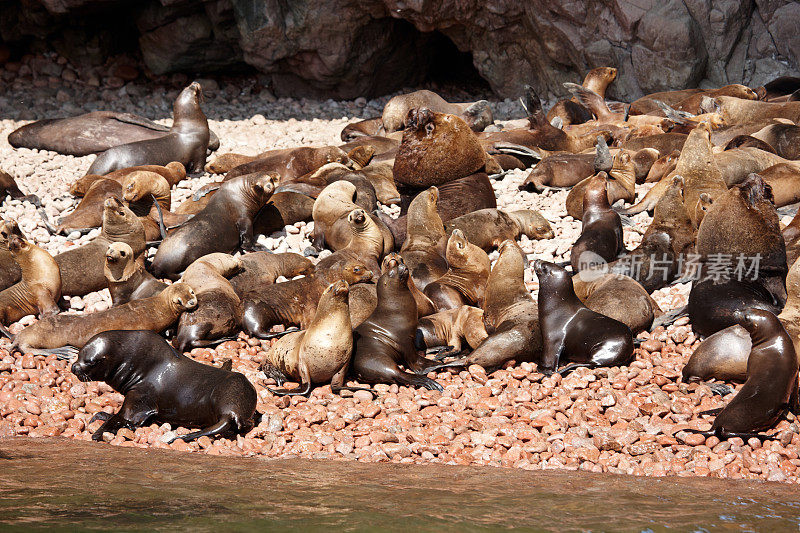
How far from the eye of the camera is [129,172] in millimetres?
10031

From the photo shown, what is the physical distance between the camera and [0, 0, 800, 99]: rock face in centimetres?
1369

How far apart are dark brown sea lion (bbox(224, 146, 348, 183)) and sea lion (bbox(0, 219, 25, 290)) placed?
3389mm

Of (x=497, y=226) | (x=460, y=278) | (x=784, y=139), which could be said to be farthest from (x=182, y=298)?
(x=784, y=139)

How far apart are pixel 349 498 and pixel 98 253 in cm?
516

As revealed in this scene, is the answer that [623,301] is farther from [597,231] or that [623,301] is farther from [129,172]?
[129,172]

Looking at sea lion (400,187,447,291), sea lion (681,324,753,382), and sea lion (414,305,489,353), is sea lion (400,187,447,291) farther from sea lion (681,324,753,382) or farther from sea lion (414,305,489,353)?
sea lion (681,324,753,382)

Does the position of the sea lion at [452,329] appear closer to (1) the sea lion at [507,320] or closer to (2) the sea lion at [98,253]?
(1) the sea lion at [507,320]

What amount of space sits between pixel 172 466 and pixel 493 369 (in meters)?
2.59

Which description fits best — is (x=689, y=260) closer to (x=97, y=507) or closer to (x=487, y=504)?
(x=487, y=504)

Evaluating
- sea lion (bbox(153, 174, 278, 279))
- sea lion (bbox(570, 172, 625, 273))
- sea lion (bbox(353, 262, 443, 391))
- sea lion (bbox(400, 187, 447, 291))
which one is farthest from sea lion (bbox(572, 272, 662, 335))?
sea lion (bbox(153, 174, 278, 279))

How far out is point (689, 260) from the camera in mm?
6984

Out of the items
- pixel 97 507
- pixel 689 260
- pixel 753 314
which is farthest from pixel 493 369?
pixel 97 507

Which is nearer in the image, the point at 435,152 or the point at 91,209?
the point at 91,209

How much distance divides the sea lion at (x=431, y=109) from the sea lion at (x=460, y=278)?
592cm
